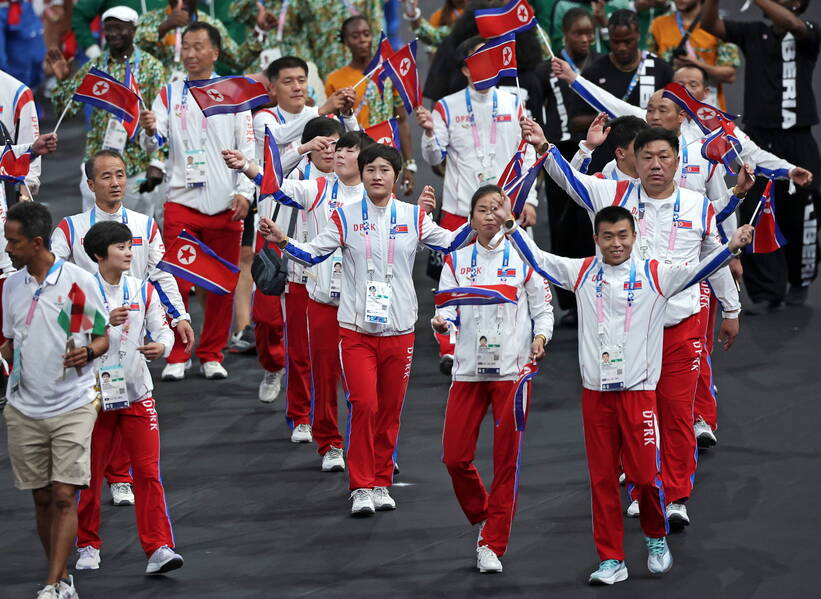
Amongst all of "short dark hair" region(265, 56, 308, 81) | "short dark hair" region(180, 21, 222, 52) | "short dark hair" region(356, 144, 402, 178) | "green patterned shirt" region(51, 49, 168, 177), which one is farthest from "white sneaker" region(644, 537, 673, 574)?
"green patterned shirt" region(51, 49, 168, 177)

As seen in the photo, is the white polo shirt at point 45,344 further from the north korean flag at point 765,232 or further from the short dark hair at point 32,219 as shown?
the north korean flag at point 765,232

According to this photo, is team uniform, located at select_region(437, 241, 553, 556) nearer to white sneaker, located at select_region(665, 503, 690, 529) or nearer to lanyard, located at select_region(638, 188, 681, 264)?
lanyard, located at select_region(638, 188, 681, 264)

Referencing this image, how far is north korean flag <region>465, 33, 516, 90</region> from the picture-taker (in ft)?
32.5

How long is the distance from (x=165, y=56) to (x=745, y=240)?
7240 mm

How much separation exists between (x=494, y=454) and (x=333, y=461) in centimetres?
175

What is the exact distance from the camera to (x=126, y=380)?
7.45 m

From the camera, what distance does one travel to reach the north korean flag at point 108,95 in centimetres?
967

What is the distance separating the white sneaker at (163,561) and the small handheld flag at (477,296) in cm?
184

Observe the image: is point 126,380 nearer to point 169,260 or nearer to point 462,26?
point 169,260

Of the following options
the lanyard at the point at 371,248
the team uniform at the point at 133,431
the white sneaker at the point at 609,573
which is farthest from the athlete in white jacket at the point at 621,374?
the team uniform at the point at 133,431

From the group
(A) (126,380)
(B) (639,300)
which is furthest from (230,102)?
(B) (639,300)

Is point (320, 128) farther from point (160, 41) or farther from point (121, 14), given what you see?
point (160, 41)

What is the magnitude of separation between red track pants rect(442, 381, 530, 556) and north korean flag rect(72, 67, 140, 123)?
11.1 feet

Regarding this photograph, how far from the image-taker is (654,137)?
25.9 ft
